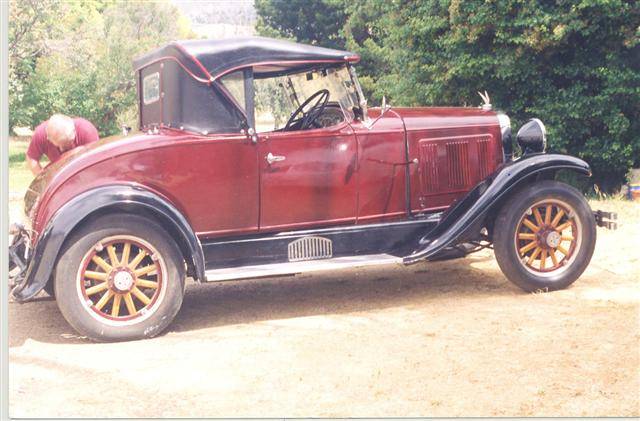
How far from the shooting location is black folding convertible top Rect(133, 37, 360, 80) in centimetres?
554

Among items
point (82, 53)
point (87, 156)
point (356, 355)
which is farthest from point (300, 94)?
point (82, 53)

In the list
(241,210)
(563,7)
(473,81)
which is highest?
(563,7)

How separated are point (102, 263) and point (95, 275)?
0.09m

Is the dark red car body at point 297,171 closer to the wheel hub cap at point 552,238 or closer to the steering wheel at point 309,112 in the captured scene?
the steering wheel at point 309,112

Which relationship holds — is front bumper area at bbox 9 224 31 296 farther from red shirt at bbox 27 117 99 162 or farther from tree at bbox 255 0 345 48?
tree at bbox 255 0 345 48

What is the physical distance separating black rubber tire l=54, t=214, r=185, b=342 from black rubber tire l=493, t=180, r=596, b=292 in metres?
2.40

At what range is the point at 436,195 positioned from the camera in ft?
20.7

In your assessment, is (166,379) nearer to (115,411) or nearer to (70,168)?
(115,411)

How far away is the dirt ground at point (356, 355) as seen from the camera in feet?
13.2

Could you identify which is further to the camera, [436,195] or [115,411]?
[436,195]

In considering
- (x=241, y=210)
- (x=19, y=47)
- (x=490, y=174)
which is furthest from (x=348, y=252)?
(x=19, y=47)

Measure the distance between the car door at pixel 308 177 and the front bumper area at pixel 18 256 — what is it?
62.9 inches

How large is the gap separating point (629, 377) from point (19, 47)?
1552 cm

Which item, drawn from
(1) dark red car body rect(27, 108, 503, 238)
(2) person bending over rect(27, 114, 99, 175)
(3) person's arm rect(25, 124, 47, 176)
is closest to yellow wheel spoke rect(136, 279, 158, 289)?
(1) dark red car body rect(27, 108, 503, 238)
